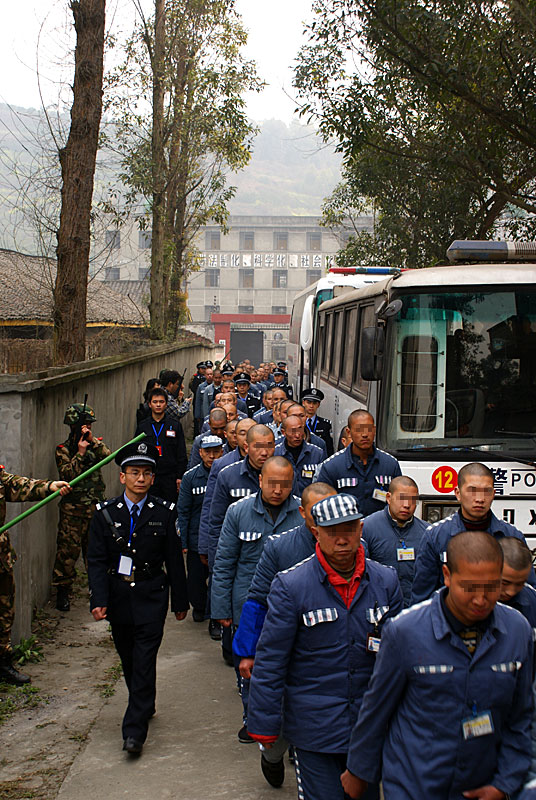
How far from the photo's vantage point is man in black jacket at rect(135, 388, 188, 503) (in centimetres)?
1074

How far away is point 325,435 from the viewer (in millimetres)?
11594

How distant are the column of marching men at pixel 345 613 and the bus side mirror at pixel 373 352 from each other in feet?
1.74

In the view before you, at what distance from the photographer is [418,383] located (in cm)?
775

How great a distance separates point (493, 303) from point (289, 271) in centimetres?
7353

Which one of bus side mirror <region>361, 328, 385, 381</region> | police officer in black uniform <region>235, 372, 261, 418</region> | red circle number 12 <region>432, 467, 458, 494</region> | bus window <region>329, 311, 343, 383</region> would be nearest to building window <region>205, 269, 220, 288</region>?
police officer in black uniform <region>235, 372, 261, 418</region>

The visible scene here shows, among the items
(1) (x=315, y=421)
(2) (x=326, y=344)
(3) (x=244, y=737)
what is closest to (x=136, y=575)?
(3) (x=244, y=737)

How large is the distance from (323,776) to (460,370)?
4282 mm

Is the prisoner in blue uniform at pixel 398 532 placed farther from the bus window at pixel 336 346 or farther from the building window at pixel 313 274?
the building window at pixel 313 274

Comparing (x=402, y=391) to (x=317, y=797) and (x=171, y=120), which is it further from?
(x=171, y=120)

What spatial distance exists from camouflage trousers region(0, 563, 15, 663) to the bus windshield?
122 inches

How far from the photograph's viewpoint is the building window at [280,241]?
265 ft

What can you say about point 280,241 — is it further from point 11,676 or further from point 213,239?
point 11,676

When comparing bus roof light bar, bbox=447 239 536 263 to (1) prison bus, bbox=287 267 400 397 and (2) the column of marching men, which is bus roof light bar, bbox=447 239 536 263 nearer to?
(2) the column of marching men

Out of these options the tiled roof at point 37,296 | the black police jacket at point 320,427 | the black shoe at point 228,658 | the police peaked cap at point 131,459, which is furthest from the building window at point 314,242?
the police peaked cap at point 131,459
